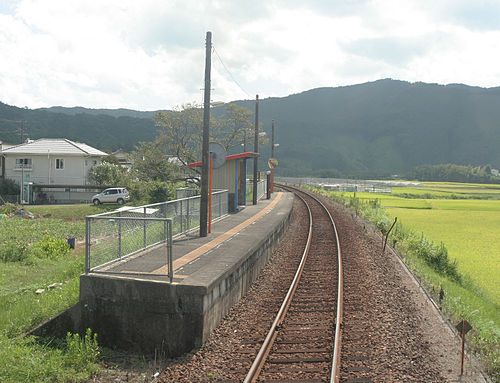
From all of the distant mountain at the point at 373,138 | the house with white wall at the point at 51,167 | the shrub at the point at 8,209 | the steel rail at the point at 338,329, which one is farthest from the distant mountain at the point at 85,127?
the steel rail at the point at 338,329

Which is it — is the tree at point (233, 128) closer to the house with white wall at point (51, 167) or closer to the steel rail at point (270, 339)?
the house with white wall at point (51, 167)


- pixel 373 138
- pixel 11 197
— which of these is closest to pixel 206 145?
pixel 11 197

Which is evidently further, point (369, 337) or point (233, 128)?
point (233, 128)

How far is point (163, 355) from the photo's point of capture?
7.70 metres

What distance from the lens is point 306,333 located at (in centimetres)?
789

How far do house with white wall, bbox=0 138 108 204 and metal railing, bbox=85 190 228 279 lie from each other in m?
33.4

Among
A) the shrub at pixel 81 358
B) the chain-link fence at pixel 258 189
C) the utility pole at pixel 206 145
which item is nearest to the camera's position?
the shrub at pixel 81 358

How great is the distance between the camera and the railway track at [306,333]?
21.0 ft

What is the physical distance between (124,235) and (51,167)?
3892 cm

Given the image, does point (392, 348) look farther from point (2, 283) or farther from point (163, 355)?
point (2, 283)

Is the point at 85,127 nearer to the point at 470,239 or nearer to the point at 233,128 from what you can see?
the point at 233,128

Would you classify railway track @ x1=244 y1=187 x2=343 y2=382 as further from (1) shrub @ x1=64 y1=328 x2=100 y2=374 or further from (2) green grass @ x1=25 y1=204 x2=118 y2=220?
(2) green grass @ x1=25 y1=204 x2=118 y2=220

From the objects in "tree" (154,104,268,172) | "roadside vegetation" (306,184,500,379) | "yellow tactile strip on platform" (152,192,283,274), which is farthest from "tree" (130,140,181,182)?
"yellow tactile strip on platform" (152,192,283,274)

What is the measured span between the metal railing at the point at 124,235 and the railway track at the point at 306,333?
7.56ft
